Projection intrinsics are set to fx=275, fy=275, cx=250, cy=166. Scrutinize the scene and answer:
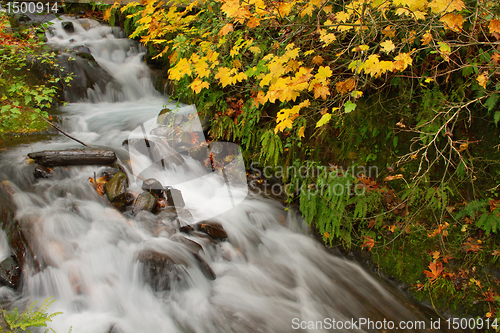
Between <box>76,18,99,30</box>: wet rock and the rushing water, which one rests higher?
<box>76,18,99,30</box>: wet rock

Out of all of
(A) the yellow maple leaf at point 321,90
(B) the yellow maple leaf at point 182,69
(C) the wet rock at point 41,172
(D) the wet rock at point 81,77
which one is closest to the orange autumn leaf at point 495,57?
(A) the yellow maple leaf at point 321,90

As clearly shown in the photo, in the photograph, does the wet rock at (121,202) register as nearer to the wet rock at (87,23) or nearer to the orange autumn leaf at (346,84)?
the orange autumn leaf at (346,84)

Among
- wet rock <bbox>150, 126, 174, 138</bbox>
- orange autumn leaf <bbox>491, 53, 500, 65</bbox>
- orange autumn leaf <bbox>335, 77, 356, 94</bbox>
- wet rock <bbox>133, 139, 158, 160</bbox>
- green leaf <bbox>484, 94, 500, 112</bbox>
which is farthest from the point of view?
wet rock <bbox>150, 126, 174, 138</bbox>

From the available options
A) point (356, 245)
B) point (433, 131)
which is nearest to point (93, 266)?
point (356, 245)

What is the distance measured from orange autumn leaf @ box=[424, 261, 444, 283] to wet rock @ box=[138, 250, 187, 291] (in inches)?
124

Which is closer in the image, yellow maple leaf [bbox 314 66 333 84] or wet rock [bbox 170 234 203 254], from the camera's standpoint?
yellow maple leaf [bbox 314 66 333 84]

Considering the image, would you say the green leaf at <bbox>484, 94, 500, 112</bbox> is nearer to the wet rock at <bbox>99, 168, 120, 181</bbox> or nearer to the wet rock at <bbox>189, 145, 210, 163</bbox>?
the wet rock at <bbox>189, 145, 210, 163</bbox>

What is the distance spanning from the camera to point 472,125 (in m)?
3.35

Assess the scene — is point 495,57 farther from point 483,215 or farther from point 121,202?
point 121,202

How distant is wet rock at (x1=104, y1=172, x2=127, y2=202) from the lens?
14.2 feet

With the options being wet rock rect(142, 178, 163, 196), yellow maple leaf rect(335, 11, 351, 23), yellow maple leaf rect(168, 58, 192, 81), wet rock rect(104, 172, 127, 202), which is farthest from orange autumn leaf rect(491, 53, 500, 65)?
wet rock rect(104, 172, 127, 202)

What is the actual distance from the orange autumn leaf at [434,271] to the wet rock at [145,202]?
3.97m

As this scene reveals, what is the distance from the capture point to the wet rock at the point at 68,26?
8992 mm

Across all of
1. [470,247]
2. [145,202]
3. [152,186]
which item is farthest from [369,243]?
[152,186]
